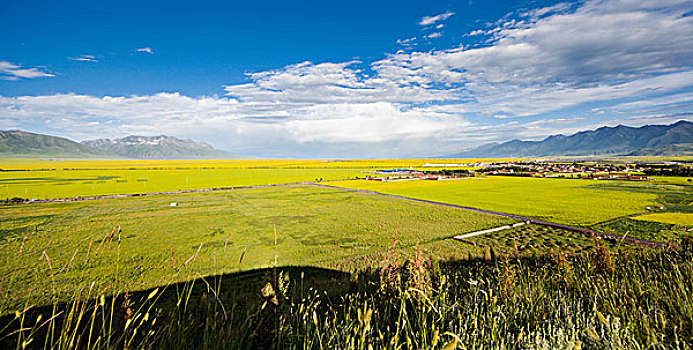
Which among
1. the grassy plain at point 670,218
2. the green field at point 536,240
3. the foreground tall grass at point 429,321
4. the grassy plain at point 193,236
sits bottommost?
the grassy plain at point 193,236

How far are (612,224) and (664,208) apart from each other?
6.62m

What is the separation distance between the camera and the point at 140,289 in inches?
269

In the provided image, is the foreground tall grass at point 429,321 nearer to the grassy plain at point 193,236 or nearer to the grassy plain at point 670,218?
the grassy plain at point 193,236

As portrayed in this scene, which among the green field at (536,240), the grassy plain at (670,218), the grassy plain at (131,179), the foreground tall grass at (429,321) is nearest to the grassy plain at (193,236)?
the green field at (536,240)

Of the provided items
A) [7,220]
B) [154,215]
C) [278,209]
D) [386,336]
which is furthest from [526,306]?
[7,220]

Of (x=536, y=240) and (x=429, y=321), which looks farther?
(x=536, y=240)

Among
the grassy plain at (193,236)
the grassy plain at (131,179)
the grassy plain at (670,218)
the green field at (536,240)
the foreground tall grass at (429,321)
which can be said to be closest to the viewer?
the foreground tall grass at (429,321)

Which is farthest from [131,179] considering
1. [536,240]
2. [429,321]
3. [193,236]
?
[429,321]

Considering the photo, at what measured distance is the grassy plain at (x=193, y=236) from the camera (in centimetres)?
785

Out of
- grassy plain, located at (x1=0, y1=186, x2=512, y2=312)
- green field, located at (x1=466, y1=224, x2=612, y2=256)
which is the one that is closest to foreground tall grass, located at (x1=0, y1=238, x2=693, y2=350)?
grassy plain, located at (x1=0, y1=186, x2=512, y2=312)

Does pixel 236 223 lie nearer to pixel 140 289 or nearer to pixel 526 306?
pixel 140 289

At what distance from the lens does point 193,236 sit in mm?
11859

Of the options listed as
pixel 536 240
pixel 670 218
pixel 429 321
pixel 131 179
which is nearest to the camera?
pixel 429 321

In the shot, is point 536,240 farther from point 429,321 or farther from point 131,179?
point 131,179
